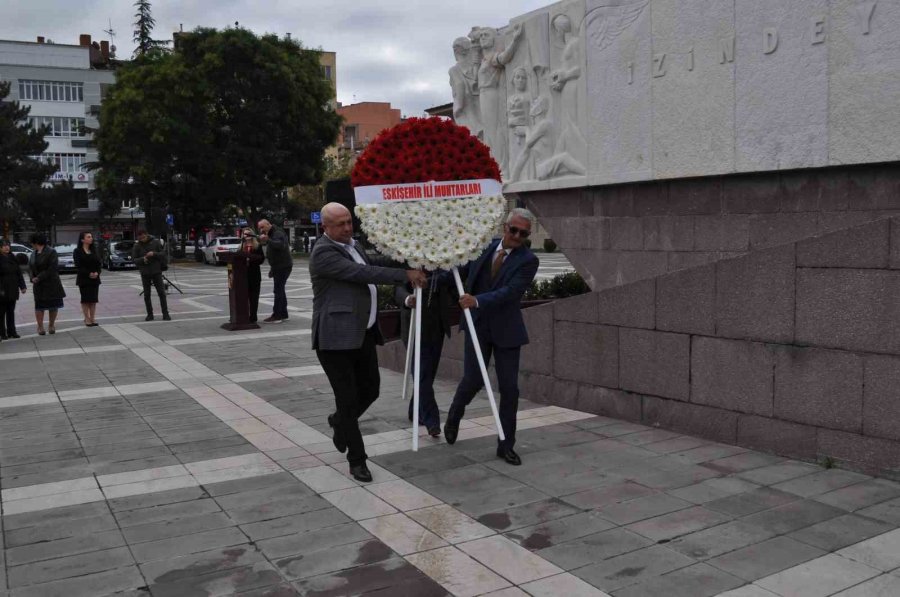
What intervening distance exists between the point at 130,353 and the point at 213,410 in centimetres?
477

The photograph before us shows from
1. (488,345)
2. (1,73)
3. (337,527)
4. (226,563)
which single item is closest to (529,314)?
(488,345)

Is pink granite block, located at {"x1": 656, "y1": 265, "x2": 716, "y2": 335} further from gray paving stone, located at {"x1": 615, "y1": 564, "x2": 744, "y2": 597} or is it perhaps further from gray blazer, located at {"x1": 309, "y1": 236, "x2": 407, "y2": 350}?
gray paving stone, located at {"x1": 615, "y1": 564, "x2": 744, "y2": 597}

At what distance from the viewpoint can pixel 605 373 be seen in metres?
7.41

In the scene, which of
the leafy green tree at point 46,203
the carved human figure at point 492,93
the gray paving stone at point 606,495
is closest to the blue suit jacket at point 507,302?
the gray paving stone at point 606,495

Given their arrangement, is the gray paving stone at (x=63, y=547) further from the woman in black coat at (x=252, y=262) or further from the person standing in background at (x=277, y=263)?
the person standing in background at (x=277, y=263)

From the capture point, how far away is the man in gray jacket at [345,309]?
5449mm

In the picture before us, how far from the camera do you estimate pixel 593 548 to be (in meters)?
4.34

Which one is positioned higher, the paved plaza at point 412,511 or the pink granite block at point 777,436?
the pink granite block at point 777,436

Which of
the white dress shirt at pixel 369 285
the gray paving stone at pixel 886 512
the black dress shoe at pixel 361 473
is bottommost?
the gray paving stone at pixel 886 512

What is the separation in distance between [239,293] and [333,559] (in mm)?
10726

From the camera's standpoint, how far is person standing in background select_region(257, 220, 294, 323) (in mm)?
15344

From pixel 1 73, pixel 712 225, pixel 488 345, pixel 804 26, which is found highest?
pixel 1 73

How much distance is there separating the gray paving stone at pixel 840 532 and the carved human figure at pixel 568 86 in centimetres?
733

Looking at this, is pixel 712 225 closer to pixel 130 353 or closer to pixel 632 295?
pixel 632 295
